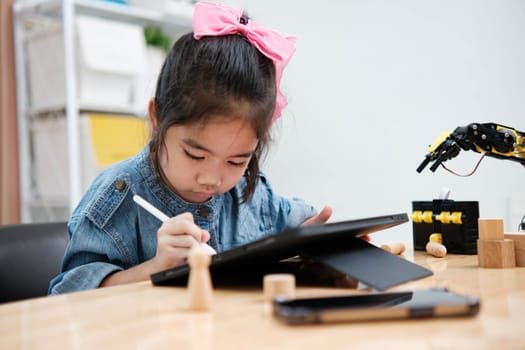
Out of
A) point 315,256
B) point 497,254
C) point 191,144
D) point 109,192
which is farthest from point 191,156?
point 497,254

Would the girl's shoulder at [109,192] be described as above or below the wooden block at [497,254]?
above

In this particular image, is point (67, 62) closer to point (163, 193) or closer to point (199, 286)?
point (163, 193)

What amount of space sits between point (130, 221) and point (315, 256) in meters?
0.40

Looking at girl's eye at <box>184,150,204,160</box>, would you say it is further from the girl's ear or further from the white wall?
the white wall

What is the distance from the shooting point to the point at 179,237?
0.71 metres

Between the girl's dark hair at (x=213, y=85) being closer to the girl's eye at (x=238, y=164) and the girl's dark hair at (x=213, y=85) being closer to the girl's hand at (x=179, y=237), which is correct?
the girl's eye at (x=238, y=164)

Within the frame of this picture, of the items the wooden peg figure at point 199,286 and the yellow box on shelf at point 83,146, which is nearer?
the wooden peg figure at point 199,286

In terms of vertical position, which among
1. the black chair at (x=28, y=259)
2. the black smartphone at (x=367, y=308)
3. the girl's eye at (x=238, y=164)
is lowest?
the black chair at (x=28, y=259)

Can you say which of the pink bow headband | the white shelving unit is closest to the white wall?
the white shelving unit

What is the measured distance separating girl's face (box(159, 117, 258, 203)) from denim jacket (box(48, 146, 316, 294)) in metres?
0.06

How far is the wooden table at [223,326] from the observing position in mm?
378

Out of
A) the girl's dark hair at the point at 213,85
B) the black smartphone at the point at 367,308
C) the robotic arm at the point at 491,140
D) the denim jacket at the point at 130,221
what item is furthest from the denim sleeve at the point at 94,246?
the robotic arm at the point at 491,140

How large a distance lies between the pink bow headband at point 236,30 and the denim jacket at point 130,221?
233 millimetres

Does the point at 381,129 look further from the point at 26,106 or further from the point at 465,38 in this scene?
the point at 26,106
